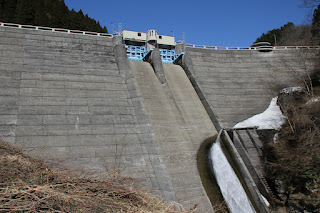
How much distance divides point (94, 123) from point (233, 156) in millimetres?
7529

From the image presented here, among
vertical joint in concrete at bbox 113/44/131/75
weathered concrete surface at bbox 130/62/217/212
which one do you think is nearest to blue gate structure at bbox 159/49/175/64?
weathered concrete surface at bbox 130/62/217/212

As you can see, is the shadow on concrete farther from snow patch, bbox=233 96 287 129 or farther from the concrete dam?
snow patch, bbox=233 96 287 129

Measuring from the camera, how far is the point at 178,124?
57.2ft

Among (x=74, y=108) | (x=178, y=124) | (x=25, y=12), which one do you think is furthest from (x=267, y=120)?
(x=25, y=12)

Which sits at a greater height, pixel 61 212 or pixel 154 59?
pixel 154 59

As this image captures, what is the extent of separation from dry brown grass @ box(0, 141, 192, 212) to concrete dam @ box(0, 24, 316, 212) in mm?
5540

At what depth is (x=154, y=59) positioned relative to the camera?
22938 millimetres

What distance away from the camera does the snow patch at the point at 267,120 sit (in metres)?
17.6

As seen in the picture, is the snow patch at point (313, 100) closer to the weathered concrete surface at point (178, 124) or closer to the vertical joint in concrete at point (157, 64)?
the weathered concrete surface at point (178, 124)

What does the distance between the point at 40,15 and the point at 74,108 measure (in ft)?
86.7

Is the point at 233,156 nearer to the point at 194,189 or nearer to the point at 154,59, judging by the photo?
the point at 194,189

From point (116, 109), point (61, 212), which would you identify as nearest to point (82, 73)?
point (116, 109)

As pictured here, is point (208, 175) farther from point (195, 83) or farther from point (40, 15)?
point (40, 15)

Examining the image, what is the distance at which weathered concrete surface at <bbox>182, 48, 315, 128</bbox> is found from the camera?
64.7 feet
